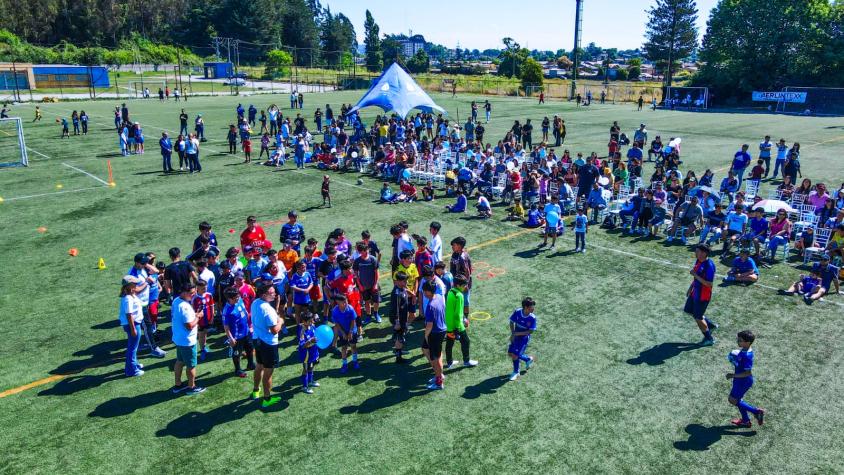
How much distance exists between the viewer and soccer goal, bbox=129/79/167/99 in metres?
68.8

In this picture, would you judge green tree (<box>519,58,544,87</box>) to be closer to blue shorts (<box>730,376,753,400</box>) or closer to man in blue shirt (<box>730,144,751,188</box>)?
man in blue shirt (<box>730,144,751,188</box>)

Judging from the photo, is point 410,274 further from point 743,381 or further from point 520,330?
point 743,381

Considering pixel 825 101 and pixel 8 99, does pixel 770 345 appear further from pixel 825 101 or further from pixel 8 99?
pixel 8 99

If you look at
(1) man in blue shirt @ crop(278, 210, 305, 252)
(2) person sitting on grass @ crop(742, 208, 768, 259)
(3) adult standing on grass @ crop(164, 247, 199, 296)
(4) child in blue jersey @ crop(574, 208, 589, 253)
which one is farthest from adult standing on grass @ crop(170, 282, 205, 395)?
(2) person sitting on grass @ crop(742, 208, 768, 259)

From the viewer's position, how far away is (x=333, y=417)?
8594mm

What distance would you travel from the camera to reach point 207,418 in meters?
8.58

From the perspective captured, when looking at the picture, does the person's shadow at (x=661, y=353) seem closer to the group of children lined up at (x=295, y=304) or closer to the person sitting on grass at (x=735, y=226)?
the group of children lined up at (x=295, y=304)

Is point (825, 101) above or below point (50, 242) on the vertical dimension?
above

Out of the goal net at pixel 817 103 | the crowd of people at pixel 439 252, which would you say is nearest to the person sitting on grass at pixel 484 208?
the crowd of people at pixel 439 252

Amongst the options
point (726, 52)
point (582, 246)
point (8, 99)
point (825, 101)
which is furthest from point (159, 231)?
point (726, 52)

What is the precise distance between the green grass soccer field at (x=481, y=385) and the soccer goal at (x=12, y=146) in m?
13.6

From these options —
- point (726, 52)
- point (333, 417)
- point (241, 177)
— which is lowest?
point (333, 417)

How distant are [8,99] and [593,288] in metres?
69.3

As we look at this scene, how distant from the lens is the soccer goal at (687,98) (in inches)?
2443
